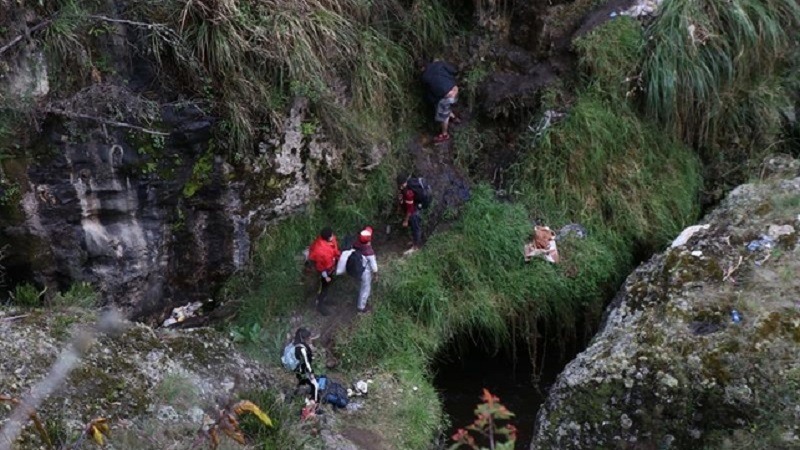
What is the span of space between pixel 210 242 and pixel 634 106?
15.7ft

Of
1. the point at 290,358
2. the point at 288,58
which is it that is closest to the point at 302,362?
the point at 290,358

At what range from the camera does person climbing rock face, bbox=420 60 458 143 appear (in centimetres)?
822

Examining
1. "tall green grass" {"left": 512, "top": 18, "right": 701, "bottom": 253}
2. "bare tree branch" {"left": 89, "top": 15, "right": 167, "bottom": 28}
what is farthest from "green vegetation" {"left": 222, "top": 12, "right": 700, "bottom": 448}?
"bare tree branch" {"left": 89, "top": 15, "right": 167, "bottom": 28}

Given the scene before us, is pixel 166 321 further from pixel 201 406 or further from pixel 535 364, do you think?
pixel 535 364

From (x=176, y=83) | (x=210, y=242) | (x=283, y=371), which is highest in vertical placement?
(x=176, y=83)

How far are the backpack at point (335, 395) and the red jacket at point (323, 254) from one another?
1080 millimetres

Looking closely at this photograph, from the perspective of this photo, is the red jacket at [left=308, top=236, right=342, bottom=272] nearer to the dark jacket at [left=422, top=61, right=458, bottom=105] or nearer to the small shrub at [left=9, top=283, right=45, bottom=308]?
the dark jacket at [left=422, top=61, right=458, bottom=105]

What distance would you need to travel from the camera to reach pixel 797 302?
613 centimetres

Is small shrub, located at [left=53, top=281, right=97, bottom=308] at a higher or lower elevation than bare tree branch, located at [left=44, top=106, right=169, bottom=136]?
lower

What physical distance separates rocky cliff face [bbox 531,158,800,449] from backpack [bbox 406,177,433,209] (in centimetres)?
215

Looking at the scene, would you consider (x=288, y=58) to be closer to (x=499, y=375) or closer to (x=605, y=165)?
(x=605, y=165)

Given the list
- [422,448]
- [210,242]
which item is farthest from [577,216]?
[210,242]

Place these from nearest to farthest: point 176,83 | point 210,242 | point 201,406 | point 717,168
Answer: point 201,406 → point 176,83 → point 210,242 → point 717,168

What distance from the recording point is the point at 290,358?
6.84 m
